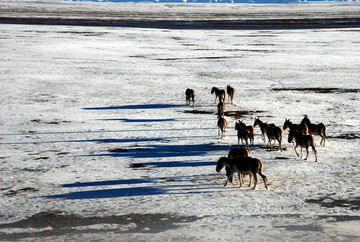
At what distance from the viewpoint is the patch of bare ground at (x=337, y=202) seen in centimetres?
1241

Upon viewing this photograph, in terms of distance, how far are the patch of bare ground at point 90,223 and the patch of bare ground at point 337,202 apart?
2.88 m

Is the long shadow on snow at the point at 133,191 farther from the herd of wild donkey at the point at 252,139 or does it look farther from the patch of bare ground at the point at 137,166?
the patch of bare ground at the point at 137,166

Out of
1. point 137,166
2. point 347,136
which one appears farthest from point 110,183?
point 347,136

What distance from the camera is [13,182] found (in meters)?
14.3

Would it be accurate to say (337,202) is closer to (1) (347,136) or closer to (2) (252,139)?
(2) (252,139)

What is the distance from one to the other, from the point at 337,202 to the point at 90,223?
5.45 metres

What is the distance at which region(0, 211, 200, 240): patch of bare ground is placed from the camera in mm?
11086

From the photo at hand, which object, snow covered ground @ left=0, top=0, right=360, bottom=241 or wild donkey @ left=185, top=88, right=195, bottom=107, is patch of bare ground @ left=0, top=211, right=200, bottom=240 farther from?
wild donkey @ left=185, top=88, right=195, bottom=107

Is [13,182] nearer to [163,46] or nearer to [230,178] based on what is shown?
[230,178]

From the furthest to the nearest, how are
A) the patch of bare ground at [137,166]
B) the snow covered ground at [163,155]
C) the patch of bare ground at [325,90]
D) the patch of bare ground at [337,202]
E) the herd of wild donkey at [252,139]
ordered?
the patch of bare ground at [325,90]
the patch of bare ground at [137,166]
the herd of wild donkey at [252,139]
the patch of bare ground at [337,202]
the snow covered ground at [163,155]

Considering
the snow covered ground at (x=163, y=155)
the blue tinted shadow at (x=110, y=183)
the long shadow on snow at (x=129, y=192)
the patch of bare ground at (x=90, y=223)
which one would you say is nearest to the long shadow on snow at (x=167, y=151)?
the snow covered ground at (x=163, y=155)

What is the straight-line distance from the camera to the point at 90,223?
37.8ft

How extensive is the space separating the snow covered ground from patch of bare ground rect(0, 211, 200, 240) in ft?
0.13

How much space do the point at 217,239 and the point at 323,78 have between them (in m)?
24.6
